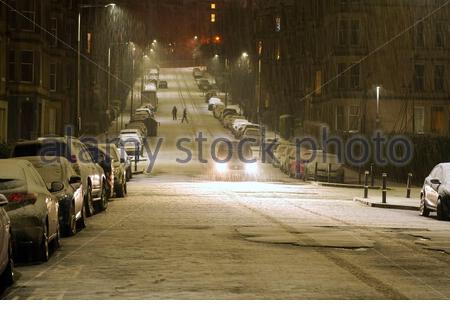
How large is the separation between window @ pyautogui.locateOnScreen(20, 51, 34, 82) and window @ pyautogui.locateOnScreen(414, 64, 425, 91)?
1240 inches

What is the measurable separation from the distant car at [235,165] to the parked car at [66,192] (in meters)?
31.6

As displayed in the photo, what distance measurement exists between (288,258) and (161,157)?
2135 inches

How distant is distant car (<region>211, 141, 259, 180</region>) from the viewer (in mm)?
55375

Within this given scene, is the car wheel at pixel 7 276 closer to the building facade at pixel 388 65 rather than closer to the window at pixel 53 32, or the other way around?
the window at pixel 53 32

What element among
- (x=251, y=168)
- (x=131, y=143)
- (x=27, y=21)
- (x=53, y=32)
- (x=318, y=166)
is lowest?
(x=251, y=168)

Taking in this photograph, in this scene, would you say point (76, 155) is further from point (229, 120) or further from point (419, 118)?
point (229, 120)

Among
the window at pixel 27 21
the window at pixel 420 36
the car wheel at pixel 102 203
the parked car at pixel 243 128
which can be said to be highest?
the window at pixel 420 36

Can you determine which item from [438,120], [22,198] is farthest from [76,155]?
[438,120]

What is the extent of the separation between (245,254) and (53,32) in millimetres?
60343

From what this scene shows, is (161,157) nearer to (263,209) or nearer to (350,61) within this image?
(350,61)

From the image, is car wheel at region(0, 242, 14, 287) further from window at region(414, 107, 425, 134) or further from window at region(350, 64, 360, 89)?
window at region(414, 107, 425, 134)

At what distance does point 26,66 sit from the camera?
202 feet

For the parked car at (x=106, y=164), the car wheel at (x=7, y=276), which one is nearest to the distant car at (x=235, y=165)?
the parked car at (x=106, y=164)

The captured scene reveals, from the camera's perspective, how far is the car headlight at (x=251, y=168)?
59.1 metres
